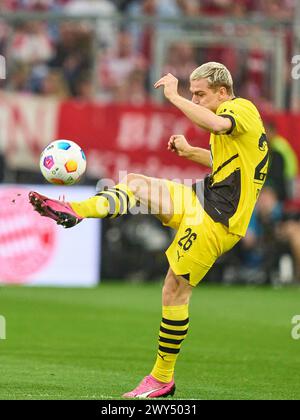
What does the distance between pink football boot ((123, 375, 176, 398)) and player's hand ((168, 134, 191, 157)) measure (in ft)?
5.83

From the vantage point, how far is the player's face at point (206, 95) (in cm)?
834

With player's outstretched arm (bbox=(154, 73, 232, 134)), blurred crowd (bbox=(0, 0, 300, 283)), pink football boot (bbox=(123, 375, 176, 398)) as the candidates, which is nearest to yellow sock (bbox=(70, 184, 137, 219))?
player's outstretched arm (bbox=(154, 73, 232, 134))

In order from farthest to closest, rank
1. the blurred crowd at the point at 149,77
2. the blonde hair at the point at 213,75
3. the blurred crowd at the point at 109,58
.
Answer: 1. the blurred crowd at the point at 109,58
2. the blurred crowd at the point at 149,77
3. the blonde hair at the point at 213,75

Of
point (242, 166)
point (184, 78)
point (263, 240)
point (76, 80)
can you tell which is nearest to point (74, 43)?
point (76, 80)

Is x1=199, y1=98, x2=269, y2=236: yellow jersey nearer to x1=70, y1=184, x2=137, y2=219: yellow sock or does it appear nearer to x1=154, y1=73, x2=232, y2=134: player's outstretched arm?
x1=154, y1=73, x2=232, y2=134: player's outstretched arm

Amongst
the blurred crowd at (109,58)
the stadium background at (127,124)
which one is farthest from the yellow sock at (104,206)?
the blurred crowd at (109,58)

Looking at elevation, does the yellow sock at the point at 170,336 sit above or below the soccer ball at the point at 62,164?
below

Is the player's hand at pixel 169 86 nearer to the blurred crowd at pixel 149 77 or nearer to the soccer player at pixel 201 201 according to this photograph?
the soccer player at pixel 201 201

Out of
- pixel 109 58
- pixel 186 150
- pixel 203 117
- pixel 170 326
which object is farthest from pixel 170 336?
pixel 109 58

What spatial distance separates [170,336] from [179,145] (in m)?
1.50

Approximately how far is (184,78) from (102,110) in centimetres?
142

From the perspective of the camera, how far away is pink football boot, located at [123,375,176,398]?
808 centimetres

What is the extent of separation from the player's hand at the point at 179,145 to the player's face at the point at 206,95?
0.40 m

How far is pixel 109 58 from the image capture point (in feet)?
62.0
